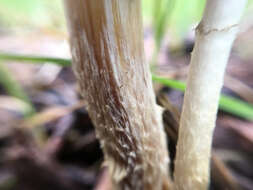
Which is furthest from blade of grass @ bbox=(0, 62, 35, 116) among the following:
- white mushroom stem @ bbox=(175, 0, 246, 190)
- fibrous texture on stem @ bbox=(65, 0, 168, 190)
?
white mushroom stem @ bbox=(175, 0, 246, 190)

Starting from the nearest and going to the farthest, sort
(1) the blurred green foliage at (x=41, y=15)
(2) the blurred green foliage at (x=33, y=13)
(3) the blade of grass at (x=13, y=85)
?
(3) the blade of grass at (x=13, y=85) → (1) the blurred green foliage at (x=41, y=15) → (2) the blurred green foliage at (x=33, y=13)

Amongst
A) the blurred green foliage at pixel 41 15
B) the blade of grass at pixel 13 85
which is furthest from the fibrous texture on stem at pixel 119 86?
the blurred green foliage at pixel 41 15

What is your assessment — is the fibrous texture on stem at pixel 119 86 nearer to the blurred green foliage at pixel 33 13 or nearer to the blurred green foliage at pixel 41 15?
the blurred green foliage at pixel 41 15

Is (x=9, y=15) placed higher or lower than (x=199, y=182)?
higher

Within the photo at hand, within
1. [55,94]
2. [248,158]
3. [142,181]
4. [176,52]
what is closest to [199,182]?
[142,181]

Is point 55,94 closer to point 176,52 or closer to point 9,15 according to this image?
point 176,52
